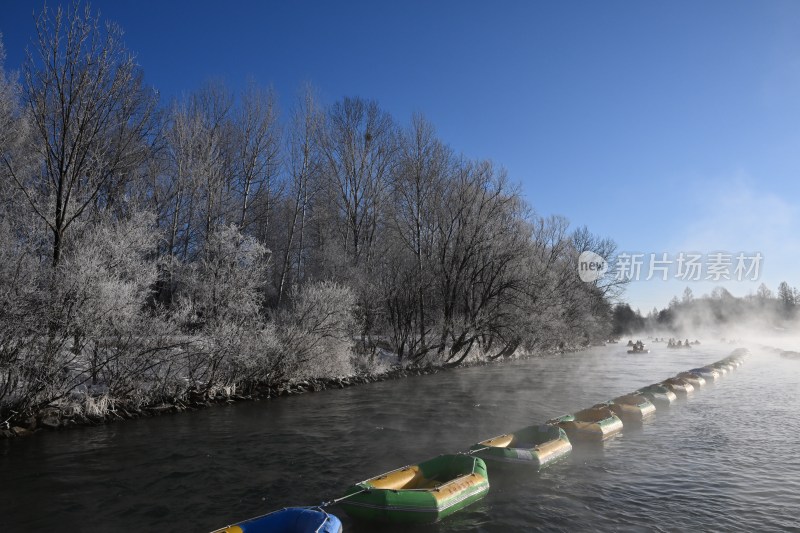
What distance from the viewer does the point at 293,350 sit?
60.8 feet

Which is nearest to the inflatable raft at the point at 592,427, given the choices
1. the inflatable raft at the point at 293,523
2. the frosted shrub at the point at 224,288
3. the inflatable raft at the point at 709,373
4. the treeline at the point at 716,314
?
the inflatable raft at the point at 293,523

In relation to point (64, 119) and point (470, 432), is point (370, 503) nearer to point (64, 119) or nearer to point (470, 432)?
point (470, 432)

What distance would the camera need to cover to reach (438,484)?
8516mm

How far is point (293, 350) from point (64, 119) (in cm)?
1040

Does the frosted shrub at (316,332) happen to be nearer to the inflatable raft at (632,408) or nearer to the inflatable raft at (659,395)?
the inflatable raft at (632,408)

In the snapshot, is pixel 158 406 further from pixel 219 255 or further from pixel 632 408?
pixel 632 408

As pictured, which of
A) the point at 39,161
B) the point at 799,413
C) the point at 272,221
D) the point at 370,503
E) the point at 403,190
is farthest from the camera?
the point at 272,221

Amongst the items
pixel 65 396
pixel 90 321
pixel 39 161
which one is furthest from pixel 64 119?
pixel 39 161

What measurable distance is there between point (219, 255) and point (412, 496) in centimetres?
1575

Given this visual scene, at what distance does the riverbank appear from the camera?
11.7 m

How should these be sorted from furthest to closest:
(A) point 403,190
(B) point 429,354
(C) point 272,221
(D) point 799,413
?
1. (C) point 272,221
2. (A) point 403,190
3. (B) point 429,354
4. (D) point 799,413

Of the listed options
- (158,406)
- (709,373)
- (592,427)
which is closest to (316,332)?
(158,406)

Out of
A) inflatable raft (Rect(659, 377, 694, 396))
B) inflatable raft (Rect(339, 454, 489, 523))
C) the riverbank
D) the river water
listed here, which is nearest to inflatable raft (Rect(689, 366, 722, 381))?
inflatable raft (Rect(659, 377, 694, 396))

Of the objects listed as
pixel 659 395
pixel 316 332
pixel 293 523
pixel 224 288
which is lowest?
pixel 293 523
